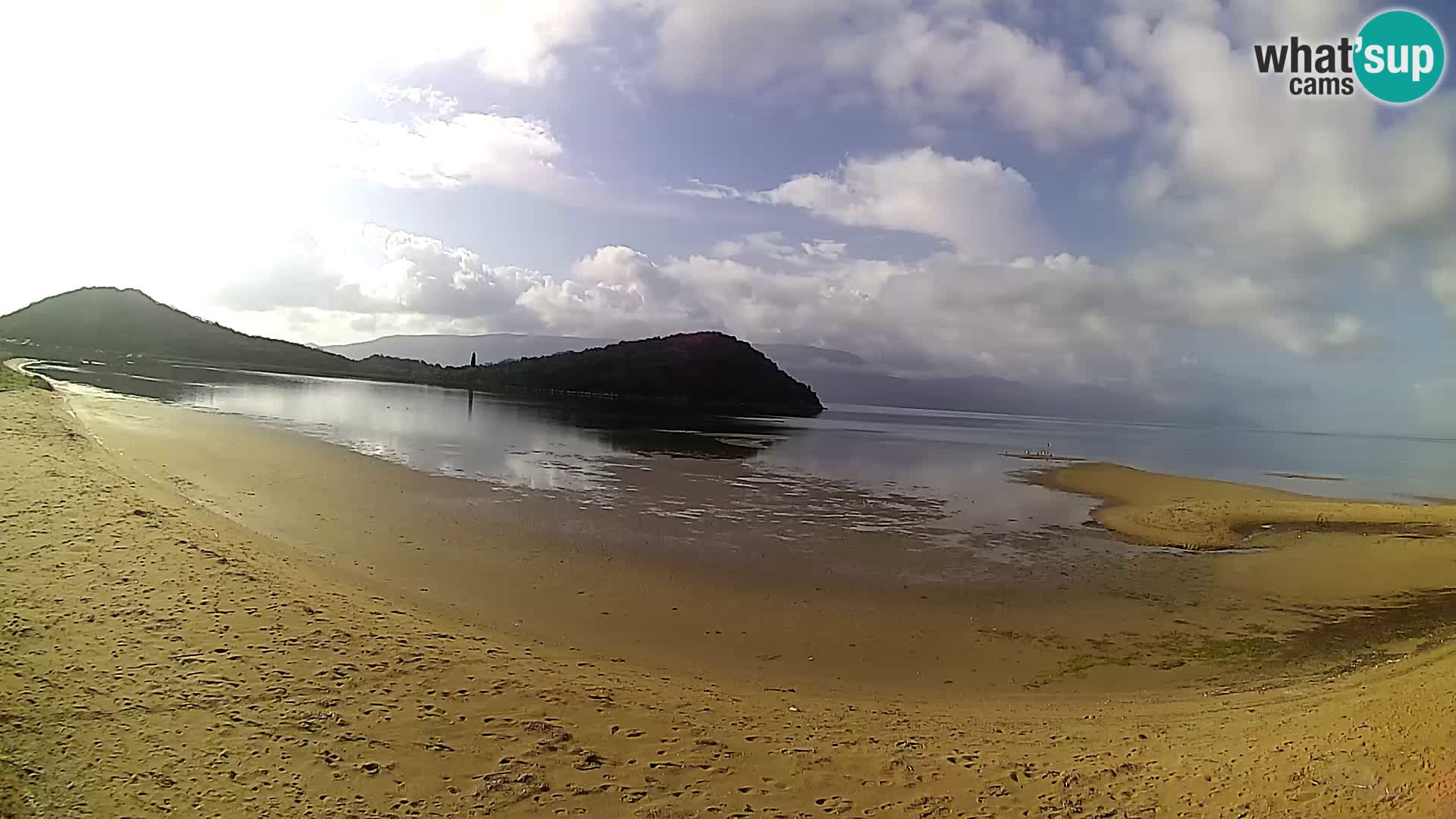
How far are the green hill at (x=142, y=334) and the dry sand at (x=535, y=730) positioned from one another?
6100 inches

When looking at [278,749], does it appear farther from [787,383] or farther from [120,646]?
[787,383]

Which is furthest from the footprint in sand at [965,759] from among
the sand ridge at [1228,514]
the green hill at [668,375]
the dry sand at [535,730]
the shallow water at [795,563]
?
the green hill at [668,375]

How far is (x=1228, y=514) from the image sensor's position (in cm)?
2573

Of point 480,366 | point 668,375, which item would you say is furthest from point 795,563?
point 480,366

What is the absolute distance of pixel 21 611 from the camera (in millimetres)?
7891

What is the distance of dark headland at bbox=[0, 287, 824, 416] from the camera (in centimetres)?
13850

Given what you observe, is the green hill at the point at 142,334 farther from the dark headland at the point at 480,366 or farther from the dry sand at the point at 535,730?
the dry sand at the point at 535,730

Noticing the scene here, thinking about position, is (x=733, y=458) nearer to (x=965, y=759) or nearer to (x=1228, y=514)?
(x=1228, y=514)

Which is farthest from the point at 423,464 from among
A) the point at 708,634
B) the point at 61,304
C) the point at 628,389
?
the point at 61,304

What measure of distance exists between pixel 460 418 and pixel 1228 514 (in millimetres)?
43881

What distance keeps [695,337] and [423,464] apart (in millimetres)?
A: 138290

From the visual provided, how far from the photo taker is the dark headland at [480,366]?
138500 mm

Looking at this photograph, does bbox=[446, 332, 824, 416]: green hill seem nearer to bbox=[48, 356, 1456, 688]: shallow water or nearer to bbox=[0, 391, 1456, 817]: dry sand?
bbox=[48, 356, 1456, 688]: shallow water

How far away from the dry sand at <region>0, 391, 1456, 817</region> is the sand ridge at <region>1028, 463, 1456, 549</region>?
1299cm
